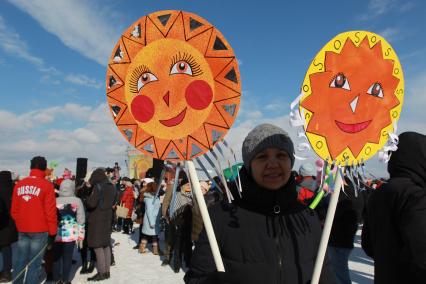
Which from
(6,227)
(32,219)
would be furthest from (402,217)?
(6,227)

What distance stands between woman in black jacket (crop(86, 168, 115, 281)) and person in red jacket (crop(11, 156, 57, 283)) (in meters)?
1.07

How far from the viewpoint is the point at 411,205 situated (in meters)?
1.90

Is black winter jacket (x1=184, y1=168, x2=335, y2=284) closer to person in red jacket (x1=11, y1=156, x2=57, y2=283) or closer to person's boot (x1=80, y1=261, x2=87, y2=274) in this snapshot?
person in red jacket (x1=11, y1=156, x2=57, y2=283)

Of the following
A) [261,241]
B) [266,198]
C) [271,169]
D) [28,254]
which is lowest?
[28,254]

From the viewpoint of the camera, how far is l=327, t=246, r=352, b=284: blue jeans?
4344mm

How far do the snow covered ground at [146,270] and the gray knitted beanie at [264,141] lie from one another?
15.3ft

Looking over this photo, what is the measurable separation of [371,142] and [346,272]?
283 centimetres

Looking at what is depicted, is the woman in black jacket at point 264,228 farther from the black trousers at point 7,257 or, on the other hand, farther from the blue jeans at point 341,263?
the black trousers at point 7,257

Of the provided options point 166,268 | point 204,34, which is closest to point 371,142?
point 204,34

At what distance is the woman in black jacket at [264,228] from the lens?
5.29 feet

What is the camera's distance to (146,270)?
21.2ft

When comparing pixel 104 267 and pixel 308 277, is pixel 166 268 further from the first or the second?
pixel 308 277

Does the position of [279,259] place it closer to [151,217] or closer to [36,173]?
[36,173]

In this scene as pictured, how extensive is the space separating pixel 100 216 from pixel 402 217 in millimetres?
4818
